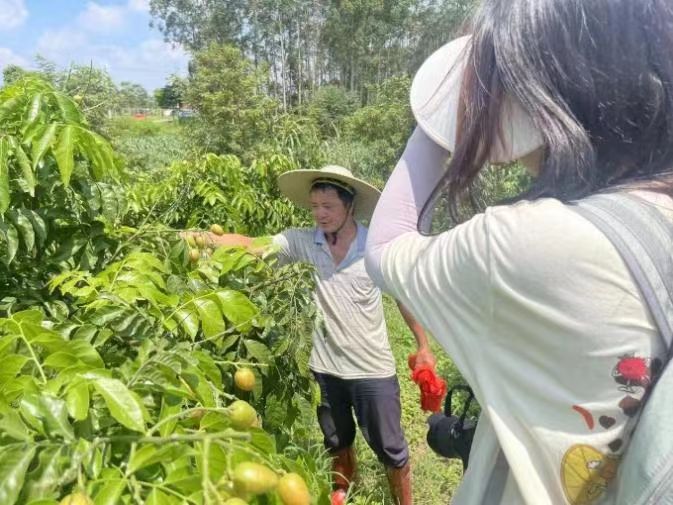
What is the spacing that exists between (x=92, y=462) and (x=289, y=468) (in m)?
0.33

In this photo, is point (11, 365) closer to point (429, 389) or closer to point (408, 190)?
point (408, 190)

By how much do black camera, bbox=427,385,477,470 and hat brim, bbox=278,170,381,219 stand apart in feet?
5.75

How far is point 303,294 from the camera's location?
194 cm

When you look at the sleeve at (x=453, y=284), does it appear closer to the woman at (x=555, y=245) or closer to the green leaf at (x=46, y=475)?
the woman at (x=555, y=245)

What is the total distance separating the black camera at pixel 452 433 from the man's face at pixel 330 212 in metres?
1.73

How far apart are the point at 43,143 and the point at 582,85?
1170 millimetres

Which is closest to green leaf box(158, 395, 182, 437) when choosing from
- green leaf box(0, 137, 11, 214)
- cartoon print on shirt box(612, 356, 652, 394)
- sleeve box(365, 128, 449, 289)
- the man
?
sleeve box(365, 128, 449, 289)

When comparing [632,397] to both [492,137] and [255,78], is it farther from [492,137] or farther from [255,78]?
[255,78]

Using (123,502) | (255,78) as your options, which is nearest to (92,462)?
(123,502)

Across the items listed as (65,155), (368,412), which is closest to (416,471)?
(368,412)

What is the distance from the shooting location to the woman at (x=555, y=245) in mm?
671

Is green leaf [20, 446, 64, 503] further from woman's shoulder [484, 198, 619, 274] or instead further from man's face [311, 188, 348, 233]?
man's face [311, 188, 348, 233]

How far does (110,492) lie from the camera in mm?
734

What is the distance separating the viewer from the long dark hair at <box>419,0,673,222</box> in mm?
704
